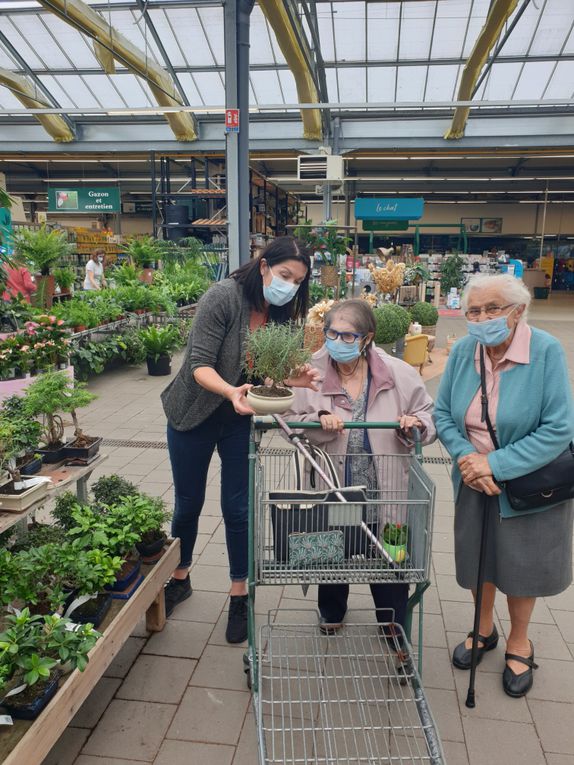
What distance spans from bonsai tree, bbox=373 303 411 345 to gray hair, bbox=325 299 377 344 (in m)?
4.99

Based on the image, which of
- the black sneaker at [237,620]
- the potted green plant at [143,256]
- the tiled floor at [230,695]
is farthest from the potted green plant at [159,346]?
the black sneaker at [237,620]

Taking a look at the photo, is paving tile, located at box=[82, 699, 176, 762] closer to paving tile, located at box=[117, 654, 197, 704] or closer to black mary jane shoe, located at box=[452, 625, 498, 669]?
paving tile, located at box=[117, 654, 197, 704]

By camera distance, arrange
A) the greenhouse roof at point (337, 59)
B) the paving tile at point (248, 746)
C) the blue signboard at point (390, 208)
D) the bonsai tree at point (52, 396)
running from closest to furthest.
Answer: the paving tile at point (248, 746), the bonsai tree at point (52, 396), the greenhouse roof at point (337, 59), the blue signboard at point (390, 208)

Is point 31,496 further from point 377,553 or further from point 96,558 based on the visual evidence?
point 377,553

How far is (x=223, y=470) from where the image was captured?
8.97 feet

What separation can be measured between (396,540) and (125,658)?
1.34m

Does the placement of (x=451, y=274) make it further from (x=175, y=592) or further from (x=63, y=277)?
(x=175, y=592)

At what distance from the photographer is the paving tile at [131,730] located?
2115 mm

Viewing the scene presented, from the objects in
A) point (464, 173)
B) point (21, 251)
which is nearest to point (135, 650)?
point (21, 251)

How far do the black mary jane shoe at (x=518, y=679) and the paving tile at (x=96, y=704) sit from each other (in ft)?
5.19

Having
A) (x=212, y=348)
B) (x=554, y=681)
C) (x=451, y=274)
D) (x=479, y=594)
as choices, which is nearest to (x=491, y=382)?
(x=479, y=594)

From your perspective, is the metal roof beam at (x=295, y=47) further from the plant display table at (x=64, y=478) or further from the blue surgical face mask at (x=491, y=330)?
the blue surgical face mask at (x=491, y=330)

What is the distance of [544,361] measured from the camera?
7.15ft

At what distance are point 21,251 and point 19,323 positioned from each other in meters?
2.87
